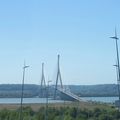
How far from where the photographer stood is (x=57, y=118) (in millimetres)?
45312

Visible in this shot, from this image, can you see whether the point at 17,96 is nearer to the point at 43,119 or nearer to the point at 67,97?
the point at 67,97

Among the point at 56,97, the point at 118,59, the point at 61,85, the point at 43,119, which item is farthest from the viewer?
the point at 56,97

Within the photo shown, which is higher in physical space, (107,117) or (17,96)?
(17,96)

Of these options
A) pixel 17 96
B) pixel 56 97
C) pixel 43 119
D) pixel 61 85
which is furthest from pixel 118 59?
pixel 17 96

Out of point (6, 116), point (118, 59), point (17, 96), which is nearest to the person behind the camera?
point (118, 59)

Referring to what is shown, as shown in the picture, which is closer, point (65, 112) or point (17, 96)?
point (65, 112)

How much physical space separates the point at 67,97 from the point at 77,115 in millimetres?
68388

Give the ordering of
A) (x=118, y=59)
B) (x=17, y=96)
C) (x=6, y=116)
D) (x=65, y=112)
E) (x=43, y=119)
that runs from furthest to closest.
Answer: (x=17, y=96), (x=65, y=112), (x=6, y=116), (x=43, y=119), (x=118, y=59)

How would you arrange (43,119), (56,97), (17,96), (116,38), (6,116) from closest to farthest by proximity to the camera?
(116,38), (43,119), (6,116), (56,97), (17,96)

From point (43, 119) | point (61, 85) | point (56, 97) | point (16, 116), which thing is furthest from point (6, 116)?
point (56, 97)

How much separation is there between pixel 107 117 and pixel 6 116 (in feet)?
31.6

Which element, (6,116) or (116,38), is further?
(6,116)

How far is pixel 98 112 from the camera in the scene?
55.1 metres

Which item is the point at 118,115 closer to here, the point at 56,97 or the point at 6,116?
the point at 6,116
